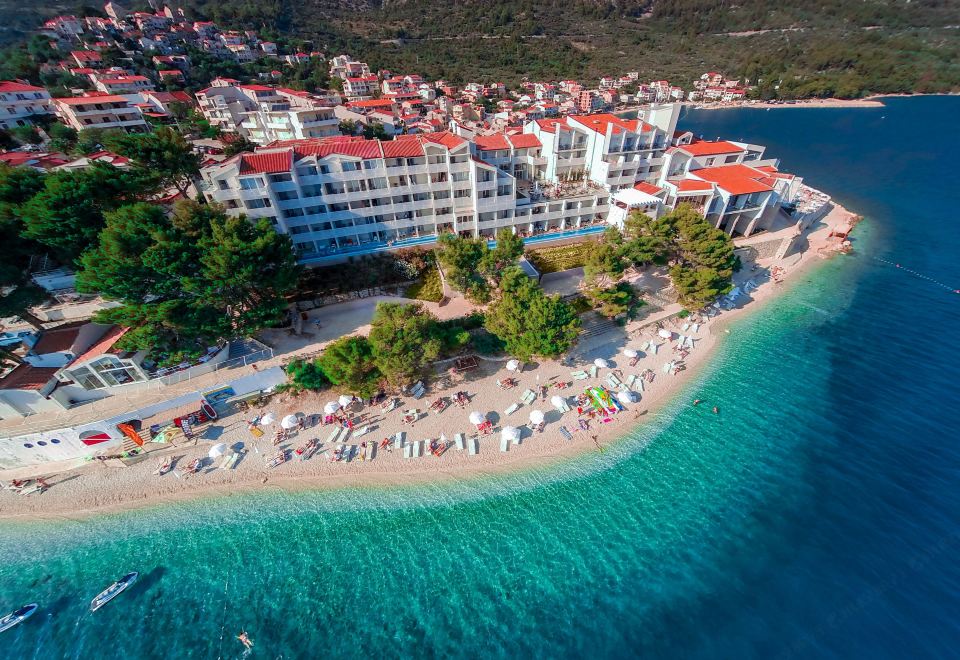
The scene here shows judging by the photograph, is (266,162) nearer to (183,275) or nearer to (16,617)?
(183,275)

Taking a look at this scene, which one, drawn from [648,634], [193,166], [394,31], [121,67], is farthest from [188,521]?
[394,31]

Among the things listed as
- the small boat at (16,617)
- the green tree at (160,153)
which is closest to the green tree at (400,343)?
the small boat at (16,617)

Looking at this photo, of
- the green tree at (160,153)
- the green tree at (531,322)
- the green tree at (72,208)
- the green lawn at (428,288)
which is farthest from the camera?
the green lawn at (428,288)

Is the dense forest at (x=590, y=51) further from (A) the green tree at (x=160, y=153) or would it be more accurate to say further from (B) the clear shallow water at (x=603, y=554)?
(B) the clear shallow water at (x=603, y=554)

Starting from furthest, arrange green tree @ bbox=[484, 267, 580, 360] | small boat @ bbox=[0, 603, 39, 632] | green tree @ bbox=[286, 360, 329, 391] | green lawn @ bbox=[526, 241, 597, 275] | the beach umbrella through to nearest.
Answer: green lawn @ bbox=[526, 241, 597, 275] < green tree @ bbox=[484, 267, 580, 360] < green tree @ bbox=[286, 360, 329, 391] < the beach umbrella < small boat @ bbox=[0, 603, 39, 632]

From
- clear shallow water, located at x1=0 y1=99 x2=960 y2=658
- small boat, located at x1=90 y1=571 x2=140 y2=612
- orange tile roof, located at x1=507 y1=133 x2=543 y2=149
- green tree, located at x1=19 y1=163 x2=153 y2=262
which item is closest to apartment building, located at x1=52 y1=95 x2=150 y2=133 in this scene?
green tree, located at x1=19 y1=163 x2=153 y2=262

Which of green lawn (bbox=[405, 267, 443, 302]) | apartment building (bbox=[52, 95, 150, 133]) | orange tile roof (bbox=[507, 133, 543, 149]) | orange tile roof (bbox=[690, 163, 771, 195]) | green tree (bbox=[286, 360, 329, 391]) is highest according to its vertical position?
apartment building (bbox=[52, 95, 150, 133])

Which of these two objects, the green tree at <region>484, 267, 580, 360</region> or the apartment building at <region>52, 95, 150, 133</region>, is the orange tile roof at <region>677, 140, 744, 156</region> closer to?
the green tree at <region>484, 267, 580, 360</region>
